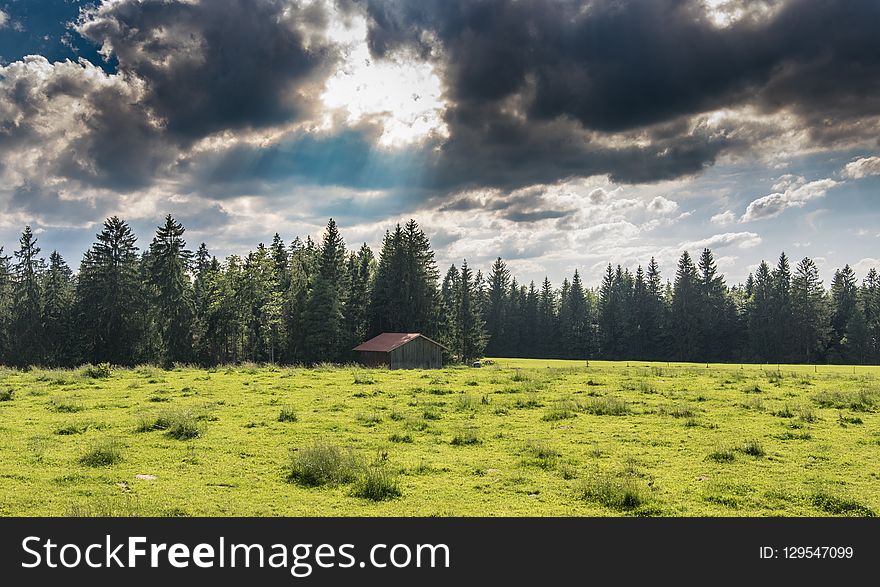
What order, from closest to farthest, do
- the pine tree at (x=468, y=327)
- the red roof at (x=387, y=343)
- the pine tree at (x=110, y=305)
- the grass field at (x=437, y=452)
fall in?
the grass field at (x=437, y=452)
the red roof at (x=387, y=343)
the pine tree at (x=110, y=305)
the pine tree at (x=468, y=327)

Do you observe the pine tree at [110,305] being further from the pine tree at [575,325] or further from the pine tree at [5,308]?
the pine tree at [575,325]

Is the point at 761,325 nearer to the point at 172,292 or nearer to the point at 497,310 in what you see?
the point at 497,310

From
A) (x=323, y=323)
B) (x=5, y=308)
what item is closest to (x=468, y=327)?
(x=323, y=323)

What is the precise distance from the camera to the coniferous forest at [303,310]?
79188 millimetres

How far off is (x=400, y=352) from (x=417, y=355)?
332 centimetres

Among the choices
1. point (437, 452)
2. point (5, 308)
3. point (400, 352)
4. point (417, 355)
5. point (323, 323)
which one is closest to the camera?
point (437, 452)

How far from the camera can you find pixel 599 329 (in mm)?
145875

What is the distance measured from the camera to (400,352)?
67562mm

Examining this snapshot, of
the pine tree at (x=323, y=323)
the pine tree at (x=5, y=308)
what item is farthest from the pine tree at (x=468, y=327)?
the pine tree at (x=5, y=308)

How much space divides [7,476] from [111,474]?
2.25m

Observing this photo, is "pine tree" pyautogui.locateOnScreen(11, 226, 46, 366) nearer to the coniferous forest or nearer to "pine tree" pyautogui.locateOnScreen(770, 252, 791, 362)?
the coniferous forest

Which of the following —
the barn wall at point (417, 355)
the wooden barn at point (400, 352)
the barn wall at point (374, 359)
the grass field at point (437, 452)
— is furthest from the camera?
the barn wall at point (417, 355)

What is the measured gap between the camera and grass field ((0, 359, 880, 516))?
11.3 metres
